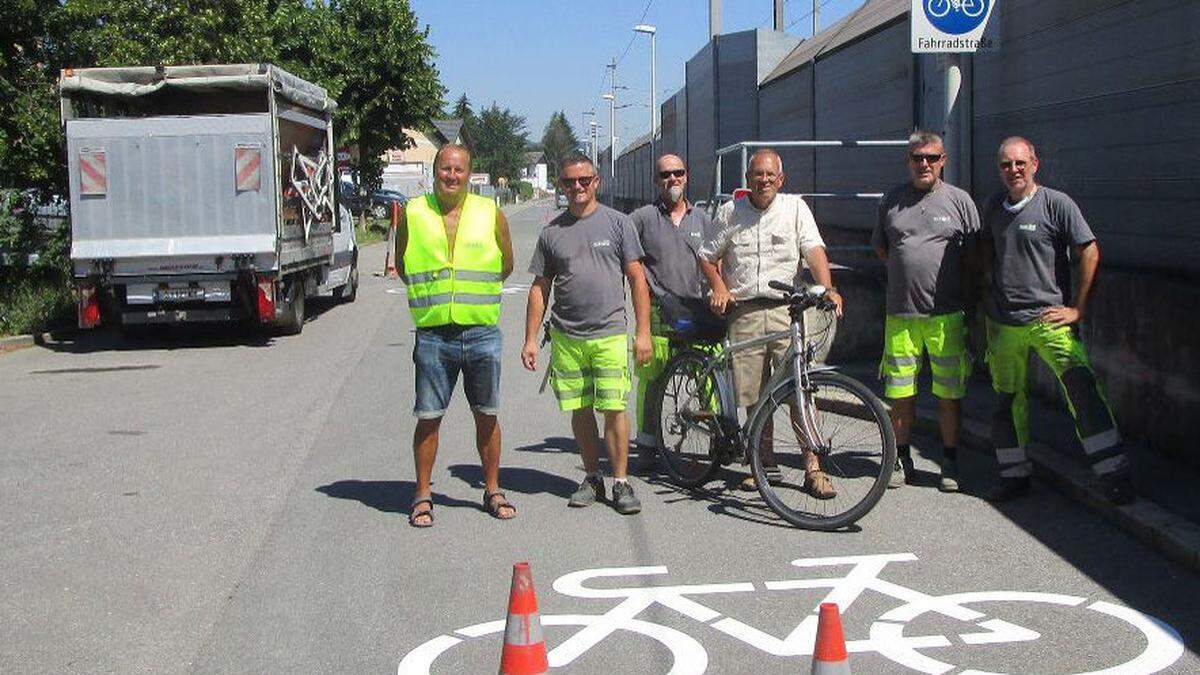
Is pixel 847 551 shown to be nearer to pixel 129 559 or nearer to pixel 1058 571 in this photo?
pixel 1058 571

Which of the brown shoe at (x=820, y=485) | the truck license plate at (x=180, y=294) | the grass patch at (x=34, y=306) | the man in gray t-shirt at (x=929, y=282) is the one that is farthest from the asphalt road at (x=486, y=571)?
the grass patch at (x=34, y=306)

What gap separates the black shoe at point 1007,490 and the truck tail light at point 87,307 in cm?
1139

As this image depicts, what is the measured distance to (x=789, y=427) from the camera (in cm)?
686

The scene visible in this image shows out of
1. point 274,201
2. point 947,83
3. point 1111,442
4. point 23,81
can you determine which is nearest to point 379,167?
point 23,81

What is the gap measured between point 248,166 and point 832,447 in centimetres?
1025

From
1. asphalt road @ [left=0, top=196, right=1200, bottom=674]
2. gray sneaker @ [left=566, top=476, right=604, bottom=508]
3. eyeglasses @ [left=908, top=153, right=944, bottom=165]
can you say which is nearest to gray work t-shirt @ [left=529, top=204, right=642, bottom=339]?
gray sneaker @ [left=566, top=476, right=604, bottom=508]

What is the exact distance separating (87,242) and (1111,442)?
1210 cm

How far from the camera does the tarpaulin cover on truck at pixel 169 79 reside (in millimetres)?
15633

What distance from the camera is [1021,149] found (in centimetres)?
676

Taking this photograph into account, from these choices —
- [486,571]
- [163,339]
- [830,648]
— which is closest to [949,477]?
[486,571]

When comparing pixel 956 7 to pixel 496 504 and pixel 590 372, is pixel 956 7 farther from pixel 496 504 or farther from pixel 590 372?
pixel 496 504

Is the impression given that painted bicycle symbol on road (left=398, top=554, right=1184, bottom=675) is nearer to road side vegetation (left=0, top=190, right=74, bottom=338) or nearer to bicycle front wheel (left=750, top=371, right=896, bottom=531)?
bicycle front wheel (left=750, top=371, right=896, bottom=531)

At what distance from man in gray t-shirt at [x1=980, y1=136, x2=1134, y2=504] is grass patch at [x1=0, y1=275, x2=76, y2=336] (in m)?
13.4

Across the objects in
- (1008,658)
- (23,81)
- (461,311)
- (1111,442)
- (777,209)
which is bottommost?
(1008,658)
